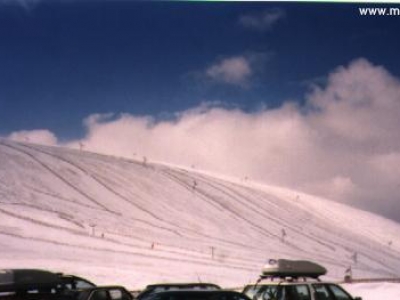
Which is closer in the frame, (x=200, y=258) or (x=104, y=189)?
(x=200, y=258)

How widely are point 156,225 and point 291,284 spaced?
205 feet

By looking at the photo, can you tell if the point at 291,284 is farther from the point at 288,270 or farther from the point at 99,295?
the point at 99,295

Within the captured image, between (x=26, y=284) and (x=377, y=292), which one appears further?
(x=377, y=292)

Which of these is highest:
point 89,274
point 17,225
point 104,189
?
point 104,189

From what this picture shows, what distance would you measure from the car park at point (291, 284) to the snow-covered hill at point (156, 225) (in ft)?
110

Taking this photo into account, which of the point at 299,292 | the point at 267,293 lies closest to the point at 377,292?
the point at 299,292

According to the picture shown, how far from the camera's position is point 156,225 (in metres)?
73.8

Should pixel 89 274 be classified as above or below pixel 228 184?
below

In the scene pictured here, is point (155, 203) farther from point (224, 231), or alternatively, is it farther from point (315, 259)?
point (315, 259)

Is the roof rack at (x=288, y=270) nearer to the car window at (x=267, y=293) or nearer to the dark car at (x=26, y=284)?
the car window at (x=267, y=293)

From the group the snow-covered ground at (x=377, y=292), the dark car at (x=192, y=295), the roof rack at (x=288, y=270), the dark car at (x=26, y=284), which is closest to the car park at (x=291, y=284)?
the roof rack at (x=288, y=270)

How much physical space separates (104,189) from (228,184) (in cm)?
2355

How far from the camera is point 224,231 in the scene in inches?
3022

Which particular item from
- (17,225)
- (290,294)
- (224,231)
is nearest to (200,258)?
(224,231)
